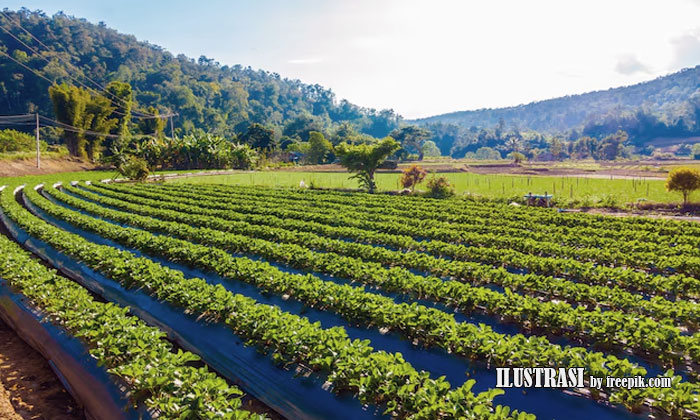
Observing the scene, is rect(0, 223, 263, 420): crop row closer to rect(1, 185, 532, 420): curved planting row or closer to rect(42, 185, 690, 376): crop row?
rect(1, 185, 532, 420): curved planting row

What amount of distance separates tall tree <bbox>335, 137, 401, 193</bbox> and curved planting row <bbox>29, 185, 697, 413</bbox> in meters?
20.0

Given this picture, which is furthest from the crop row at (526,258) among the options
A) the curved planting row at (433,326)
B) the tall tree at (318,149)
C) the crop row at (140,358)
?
the tall tree at (318,149)

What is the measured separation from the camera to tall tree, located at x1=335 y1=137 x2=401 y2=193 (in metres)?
28.7

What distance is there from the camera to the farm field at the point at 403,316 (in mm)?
4391

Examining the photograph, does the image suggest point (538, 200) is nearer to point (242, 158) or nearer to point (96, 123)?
point (242, 158)

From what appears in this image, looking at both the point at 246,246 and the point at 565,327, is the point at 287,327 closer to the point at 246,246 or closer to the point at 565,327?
the point at 565,327

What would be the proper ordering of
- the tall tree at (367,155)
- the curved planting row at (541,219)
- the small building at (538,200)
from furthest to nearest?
the tall tree at (367,155)
the small building at (538,200)
the curved planting row at (541,219)

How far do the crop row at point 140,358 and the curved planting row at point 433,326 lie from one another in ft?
7.12

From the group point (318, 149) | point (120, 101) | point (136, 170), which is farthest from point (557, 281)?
point (120, 101)

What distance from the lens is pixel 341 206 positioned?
19016 millimetres

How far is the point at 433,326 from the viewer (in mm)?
5637

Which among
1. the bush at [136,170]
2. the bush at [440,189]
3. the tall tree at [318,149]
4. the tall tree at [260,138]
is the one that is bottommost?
the bush at [440,189]

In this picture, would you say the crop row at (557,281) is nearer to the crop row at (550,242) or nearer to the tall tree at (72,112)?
the crop row at (550,242)

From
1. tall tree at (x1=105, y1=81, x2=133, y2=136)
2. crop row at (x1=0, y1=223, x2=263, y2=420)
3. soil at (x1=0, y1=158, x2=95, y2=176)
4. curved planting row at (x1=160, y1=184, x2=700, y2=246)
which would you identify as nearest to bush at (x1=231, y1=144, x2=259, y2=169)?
soil at (x1=0, y1=158, x2=95, y2=176)
